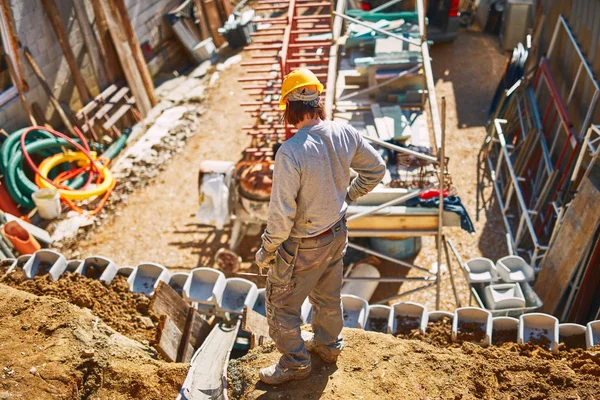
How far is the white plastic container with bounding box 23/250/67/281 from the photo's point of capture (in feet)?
21.9

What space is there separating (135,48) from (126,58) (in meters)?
0.39

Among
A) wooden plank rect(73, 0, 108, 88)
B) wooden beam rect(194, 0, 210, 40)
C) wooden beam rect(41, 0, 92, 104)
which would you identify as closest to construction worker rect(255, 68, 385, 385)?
wooden beam rect(41, 0, 92, 104)

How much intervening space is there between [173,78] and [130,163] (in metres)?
4.00

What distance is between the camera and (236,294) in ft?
21.6

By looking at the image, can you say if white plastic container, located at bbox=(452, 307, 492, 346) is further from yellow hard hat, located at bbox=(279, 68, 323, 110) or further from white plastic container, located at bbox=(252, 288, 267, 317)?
yellow hard hat, located at bbox=(279, 68, 323, 110)

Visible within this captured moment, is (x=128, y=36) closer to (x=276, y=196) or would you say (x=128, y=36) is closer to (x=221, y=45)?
(x=221, y=45)

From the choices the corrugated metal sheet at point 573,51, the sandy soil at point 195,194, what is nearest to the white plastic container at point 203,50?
the sandy soil at point 195,194

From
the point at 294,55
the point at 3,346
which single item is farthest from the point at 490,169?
the point at 3,346

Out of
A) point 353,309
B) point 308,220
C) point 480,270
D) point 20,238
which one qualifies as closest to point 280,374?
point 308,220

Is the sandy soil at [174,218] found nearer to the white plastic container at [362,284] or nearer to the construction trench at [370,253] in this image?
the construction trench at [370,253]

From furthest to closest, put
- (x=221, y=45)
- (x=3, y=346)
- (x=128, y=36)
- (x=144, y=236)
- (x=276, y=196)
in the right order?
(x=221, y=45) < (x=128, y=36) < (x=144, y=236) < (x=3, y=346) < (x=276, y=196)

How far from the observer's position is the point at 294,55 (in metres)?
8.87

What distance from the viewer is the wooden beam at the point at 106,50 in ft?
38.6

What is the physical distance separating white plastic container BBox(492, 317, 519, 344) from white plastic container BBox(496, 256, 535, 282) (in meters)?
1.28
